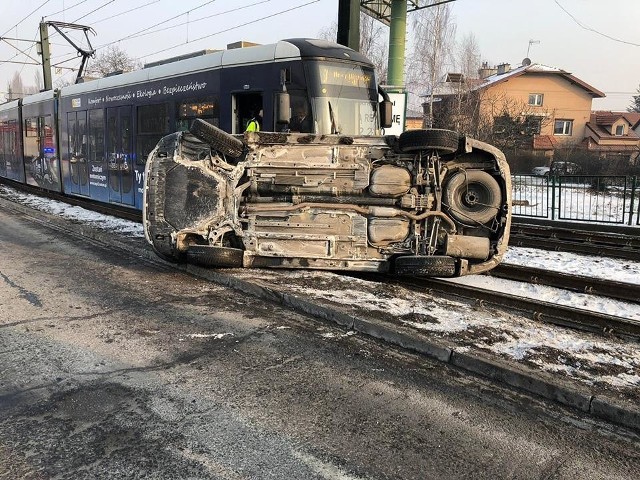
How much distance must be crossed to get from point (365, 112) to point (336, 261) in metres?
3.51

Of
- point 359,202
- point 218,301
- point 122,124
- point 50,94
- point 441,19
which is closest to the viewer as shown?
point 218,301

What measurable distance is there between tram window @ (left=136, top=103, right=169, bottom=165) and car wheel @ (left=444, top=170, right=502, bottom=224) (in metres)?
6.86

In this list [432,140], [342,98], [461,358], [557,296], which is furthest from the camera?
[342,98]

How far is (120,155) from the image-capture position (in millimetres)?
12469

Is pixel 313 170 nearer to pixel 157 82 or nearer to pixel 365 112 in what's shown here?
pixel 365 112

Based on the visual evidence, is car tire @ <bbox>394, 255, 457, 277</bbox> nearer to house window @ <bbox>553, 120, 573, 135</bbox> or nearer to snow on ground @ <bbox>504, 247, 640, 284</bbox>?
snow on ground @ <bbox>504, 247, 640, 284</bbox>

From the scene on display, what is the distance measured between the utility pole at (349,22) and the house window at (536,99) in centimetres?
4362

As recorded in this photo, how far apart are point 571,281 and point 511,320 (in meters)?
2.57

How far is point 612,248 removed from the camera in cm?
978

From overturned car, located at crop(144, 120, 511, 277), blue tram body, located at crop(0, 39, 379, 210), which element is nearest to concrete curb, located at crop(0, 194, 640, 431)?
overturned car, located at crop(144, 120, 511, 277)

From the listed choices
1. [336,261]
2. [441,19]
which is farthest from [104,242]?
[441,19]

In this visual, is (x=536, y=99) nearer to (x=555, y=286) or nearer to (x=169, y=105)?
(x=169, y=105)

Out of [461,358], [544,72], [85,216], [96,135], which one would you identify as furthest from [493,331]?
[544,72]

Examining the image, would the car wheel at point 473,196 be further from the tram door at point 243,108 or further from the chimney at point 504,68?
the chimney at point 504,68
